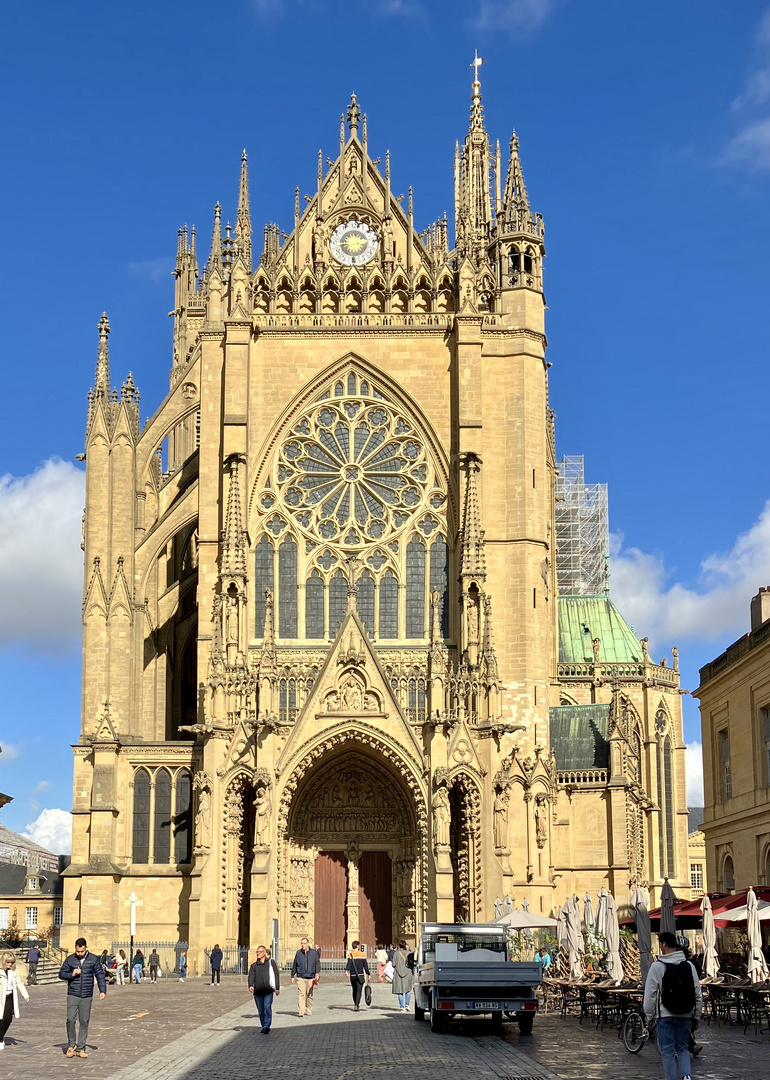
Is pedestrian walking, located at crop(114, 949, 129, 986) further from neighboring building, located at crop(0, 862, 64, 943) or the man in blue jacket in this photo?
neighboring building, located at crop(0, 862, 64, 943)

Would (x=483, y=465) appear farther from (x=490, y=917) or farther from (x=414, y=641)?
(x=490, y=917)

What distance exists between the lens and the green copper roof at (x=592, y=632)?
67750 mm

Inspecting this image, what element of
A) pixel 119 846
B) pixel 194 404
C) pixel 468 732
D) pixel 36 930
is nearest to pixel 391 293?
pixel 194 404

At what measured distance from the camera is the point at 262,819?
4541 cm

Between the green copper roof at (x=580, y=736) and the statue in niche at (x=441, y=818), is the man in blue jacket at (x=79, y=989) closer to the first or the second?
the statue in niche at (x=441, y=818)

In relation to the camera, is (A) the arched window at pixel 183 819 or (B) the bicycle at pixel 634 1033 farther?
(A) the arched window at pixel 183 819

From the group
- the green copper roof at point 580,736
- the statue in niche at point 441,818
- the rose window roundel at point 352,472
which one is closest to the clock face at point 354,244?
the rose window roundel at point 352,472

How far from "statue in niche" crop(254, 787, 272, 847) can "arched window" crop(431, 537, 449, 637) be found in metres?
8.93

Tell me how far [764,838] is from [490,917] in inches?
337

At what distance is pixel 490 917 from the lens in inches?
1763

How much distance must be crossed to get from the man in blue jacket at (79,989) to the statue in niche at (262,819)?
23726mm

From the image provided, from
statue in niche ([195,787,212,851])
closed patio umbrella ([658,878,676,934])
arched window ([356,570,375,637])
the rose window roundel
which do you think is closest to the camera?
closed patio umbrella ([658,878,676,934])

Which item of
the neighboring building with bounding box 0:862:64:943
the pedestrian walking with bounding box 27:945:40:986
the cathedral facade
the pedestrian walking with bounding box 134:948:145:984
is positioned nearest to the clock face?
the cathedral facade

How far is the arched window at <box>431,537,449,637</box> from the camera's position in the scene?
51156 millimetres
